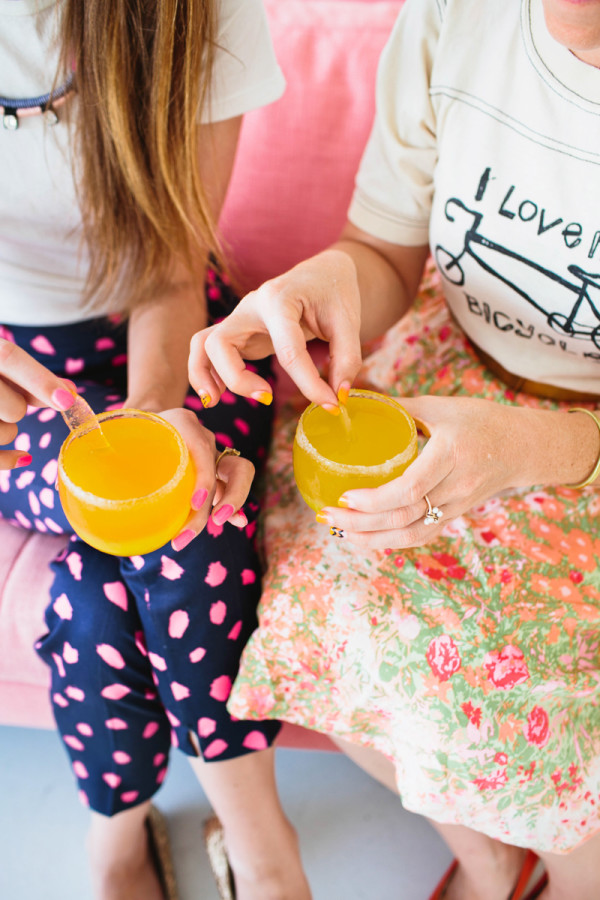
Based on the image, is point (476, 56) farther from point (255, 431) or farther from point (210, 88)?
point (255, 431)

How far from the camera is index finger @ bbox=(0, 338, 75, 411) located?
85cm

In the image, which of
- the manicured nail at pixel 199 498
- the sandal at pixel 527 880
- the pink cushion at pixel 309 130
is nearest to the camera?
the manicured nail at pixel 199 498

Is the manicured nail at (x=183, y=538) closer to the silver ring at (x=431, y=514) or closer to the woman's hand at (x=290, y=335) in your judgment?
the woman's hand at (x=290, y=335)

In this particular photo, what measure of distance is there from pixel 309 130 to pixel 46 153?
25.4 inches

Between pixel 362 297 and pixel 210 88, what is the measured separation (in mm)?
413

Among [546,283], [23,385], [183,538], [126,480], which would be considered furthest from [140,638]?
[546,283]

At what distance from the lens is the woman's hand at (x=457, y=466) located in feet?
2.85

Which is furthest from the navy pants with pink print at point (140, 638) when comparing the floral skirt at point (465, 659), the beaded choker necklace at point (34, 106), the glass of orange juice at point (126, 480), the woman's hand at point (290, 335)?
the beaded choker necklace at point (34, 106)

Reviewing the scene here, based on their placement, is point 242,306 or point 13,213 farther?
point 13,213

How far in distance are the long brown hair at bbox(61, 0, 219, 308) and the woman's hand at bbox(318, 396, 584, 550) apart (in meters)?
0.55

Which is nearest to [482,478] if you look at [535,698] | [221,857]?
[535,698]

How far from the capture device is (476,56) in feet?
3.42

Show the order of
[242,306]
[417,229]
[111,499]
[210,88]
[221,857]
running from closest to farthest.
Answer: [111,499], [242,306], [210,88], [417,229], [221,857]

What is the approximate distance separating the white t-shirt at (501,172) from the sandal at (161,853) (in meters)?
1.19
